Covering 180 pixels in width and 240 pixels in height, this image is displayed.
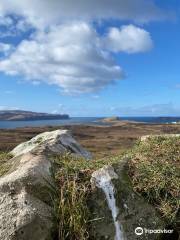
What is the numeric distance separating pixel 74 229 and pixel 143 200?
129cm

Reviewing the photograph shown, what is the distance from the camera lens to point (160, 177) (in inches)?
294

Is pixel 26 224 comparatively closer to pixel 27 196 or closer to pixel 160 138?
pixel 27 196

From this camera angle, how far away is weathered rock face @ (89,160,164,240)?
6.70 meters

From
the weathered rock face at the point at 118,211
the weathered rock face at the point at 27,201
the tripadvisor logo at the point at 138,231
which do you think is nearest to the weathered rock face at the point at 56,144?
the weathered rock face at the point at 27,201

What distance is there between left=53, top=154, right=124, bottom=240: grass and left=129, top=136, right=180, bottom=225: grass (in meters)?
0.81

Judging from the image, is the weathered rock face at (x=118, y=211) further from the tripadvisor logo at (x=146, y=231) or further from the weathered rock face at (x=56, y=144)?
the weathered rock face at (x=56, y=144)

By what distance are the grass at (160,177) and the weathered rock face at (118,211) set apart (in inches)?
8.7

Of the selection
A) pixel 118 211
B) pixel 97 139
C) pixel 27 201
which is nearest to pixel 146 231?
pixel 118 211

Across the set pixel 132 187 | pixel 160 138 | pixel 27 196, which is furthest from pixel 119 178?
pixel 160 138

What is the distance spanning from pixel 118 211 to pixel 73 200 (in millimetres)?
764

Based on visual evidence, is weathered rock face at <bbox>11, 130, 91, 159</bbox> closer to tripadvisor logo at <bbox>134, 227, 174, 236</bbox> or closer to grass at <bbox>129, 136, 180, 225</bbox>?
grass at <bbox>129, 136, 180, 225</bbox>

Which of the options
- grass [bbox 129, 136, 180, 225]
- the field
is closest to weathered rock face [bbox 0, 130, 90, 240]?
grass [bbox 129, 136, 180, 225]

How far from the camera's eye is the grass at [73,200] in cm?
663

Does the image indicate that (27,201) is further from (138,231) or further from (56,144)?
(56,144)
